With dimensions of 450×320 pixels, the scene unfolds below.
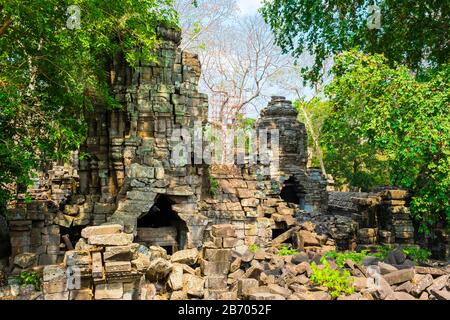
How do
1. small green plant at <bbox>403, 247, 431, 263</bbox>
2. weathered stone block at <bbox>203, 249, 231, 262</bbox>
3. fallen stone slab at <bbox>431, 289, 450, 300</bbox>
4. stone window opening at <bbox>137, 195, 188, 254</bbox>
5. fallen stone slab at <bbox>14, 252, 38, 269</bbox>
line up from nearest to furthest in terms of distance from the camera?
fallen stone slab at <bbox>431, 289, 450, 300</bbox> → fallen stone slab at <bbox>14, 252, 38, 269</bbox> → weathered stone block at <bbox>203, 249, 231, 262</bbox> → small green plant at <bbox>403, 247, 431, 263</bbox> → stone window opening at <bbox>137, 195, 188, 254</bbox>

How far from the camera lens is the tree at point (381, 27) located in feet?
32.0

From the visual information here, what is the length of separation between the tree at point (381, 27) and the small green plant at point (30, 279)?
8.95 m

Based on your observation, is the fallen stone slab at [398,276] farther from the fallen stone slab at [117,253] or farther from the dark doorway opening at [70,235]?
the dark doorway opening at [70,235]

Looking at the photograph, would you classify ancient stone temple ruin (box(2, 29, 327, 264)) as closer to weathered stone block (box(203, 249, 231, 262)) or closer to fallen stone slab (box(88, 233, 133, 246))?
weathered stone block (box(203, 249, 231, 262))

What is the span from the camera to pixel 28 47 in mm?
8031

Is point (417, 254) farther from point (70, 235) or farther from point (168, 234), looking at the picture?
point (70, 235)

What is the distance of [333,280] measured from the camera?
7102 millimetres

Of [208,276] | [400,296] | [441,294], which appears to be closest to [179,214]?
[208,276]

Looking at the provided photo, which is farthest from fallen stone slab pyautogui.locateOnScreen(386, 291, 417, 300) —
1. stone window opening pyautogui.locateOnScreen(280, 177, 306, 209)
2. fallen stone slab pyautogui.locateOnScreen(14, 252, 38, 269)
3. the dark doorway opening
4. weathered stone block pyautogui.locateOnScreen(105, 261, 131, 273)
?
stone window opening pyautogui.locateOnScreen(280, 177, 306, 209)

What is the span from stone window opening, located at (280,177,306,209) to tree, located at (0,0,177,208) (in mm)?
12560

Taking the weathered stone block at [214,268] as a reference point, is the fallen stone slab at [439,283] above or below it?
below

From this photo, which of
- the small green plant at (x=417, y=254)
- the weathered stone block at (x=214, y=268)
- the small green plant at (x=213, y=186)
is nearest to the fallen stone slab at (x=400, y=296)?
the small green plant at (x=417, y=254)

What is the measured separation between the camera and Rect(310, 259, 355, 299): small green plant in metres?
6.89

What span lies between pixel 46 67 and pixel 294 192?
14800mm
